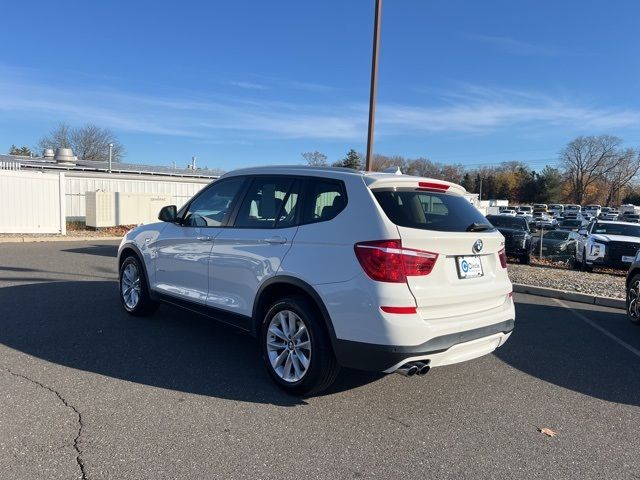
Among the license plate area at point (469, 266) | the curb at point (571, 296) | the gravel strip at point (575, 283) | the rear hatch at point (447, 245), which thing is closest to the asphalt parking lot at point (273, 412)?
the rear hatch at point (447, 245)

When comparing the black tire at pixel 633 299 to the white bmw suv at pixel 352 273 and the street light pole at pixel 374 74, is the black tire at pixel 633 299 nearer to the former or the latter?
the white bmw suv at pixel 352 273

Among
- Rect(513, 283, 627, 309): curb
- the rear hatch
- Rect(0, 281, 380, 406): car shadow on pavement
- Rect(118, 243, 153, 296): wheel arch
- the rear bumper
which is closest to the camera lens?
the rear bumper

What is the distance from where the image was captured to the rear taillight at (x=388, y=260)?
11.3 feet

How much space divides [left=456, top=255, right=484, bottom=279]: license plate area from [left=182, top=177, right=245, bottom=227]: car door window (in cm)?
225

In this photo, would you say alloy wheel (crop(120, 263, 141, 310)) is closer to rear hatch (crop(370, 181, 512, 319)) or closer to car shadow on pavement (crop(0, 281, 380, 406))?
car shadow on pavement (crop(0, 281, 380, 406))

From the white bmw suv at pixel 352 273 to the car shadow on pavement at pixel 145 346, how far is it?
41 centimetres

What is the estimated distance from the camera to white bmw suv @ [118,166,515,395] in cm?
347

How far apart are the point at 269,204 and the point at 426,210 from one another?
1409 mm

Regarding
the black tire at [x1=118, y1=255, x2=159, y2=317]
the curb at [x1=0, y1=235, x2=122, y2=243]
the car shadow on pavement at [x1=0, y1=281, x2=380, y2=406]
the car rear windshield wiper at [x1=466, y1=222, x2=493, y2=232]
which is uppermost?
the car rear windshield wiper at [x1=466, y1=222, x2=493, y2=232]

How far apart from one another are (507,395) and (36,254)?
1203 cm

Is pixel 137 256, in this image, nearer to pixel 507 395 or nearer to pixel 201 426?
pixel 201 426

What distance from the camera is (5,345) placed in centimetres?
499

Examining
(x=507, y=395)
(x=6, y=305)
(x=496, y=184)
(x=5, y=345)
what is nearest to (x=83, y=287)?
(x=6, y=305)

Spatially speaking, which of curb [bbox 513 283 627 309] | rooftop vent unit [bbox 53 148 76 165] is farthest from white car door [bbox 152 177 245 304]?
rooftop vent unit [bbox 53 148 76 165]
